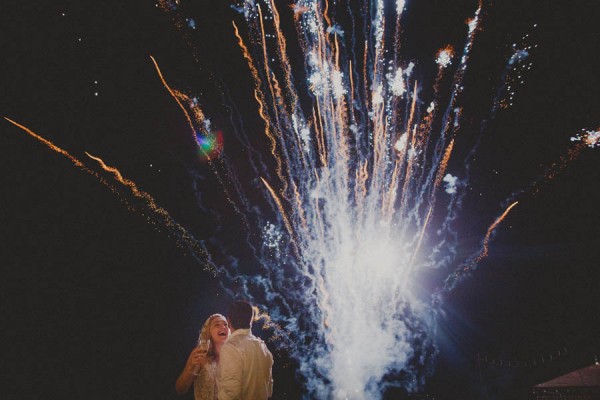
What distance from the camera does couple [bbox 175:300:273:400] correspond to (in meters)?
2.05

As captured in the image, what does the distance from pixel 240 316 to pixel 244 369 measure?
1.14 ft

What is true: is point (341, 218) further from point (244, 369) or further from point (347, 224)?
point (244, 369)

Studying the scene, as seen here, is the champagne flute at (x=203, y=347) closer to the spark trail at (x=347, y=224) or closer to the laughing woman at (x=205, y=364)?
the laughing woman at (x=205, y=364)

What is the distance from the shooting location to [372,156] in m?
10.0

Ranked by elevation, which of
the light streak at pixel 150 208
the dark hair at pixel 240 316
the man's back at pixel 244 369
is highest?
the light streak at pixel 150 208

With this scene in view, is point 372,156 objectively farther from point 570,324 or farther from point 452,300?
point 570,324

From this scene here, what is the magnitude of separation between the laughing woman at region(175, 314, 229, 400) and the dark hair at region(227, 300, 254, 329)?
1.53 ft

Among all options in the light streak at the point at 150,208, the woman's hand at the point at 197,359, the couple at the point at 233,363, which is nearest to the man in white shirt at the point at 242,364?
the couple at the point at 233,363

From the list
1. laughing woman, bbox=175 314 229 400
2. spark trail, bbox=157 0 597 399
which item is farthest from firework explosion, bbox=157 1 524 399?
laughing woman, bbox=175 314 229 400

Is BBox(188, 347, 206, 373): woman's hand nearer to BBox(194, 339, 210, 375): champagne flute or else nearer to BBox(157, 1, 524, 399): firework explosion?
BBox(194, 339, 210, 375): champagne flute

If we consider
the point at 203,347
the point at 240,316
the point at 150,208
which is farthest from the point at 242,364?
the point at 150,208

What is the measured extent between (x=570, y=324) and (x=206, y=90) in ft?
41.3

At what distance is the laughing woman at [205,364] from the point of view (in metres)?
2.54

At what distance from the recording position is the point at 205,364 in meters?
2.64
